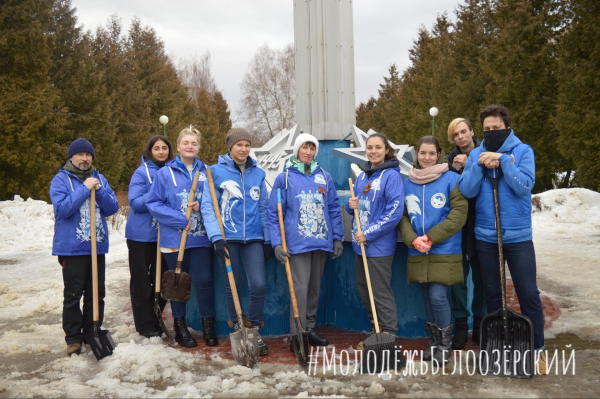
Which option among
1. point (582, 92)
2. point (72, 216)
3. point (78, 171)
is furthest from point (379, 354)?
point (582, 92)

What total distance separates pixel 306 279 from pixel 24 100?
1292 centimetres

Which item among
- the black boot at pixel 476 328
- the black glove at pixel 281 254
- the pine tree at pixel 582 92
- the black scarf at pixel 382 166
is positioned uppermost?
the pine tree at pixel 582 92

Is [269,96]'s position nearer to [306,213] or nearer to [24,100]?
[24,100]

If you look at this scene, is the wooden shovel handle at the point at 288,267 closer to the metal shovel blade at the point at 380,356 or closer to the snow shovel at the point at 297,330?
the snow shovel at the point at 297,330

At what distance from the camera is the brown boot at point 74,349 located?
13.3ft

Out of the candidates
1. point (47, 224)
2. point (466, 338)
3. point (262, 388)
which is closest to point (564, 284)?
point (466, 338)

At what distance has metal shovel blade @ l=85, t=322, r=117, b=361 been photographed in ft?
12.8

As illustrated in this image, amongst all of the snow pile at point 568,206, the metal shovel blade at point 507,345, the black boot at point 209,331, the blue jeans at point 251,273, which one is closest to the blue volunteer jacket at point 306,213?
the blue jeans at point 251,273

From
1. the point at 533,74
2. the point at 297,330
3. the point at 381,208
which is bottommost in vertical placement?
the point at 297,330

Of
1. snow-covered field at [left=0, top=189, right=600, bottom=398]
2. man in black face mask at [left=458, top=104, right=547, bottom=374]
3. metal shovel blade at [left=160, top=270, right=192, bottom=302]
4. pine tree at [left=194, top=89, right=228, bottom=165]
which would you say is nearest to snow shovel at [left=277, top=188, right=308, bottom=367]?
snow-covered field at [left=0, top=189, right=600, bottom=398]

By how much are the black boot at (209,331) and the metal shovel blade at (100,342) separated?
2.42 ft

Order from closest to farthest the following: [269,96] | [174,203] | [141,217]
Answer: [174,203]
[141,217]
[269,96]

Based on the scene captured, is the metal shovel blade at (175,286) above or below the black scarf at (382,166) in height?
below

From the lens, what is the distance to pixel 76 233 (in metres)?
4.02
